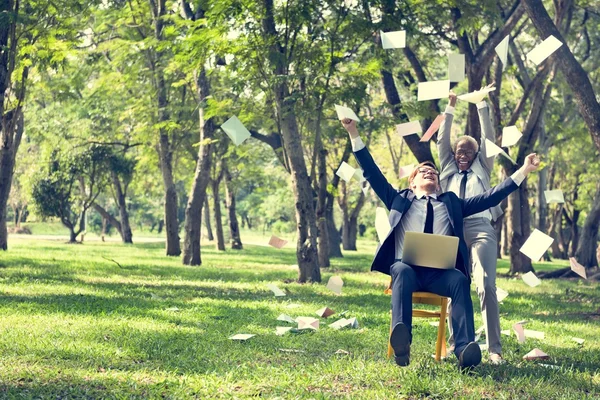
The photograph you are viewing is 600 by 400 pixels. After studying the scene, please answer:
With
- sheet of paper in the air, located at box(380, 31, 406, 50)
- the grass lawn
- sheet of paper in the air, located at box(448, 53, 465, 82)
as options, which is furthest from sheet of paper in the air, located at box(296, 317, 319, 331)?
sheet of paper in the air, located at box(380, 31, 406, 50)

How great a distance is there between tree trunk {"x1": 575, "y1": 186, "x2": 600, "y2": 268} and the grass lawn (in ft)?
38.3

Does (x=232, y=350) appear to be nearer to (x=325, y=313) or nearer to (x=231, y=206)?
(x=325, y=313)

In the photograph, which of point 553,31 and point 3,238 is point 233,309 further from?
point 3,238

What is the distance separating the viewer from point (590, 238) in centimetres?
2520

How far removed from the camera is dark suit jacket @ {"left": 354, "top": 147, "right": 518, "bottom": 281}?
269 inches

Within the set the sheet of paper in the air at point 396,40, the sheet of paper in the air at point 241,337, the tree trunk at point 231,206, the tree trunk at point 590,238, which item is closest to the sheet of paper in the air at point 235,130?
the sheet of paper in the air at point 396,40

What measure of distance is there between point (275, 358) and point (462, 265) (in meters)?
1.64

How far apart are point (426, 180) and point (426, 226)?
38 centimetres

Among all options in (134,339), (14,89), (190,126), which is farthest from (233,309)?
(190,126)

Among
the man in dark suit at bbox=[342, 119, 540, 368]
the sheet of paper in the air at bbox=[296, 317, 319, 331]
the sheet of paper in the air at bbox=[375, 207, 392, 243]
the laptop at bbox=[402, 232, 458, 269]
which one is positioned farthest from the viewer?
the sheet of paper in the air at bbox=[296, 317, 319, 331]

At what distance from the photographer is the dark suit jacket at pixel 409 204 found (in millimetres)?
6840

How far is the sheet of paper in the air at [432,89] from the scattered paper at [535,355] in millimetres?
2332

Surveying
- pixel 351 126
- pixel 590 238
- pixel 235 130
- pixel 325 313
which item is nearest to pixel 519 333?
pixel 325 313

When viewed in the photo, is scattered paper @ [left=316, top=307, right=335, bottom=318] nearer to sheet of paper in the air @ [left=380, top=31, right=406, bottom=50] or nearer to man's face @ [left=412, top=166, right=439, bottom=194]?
sheet of paper in the air @ [left=380, top=31, right=406, bottom=50]
